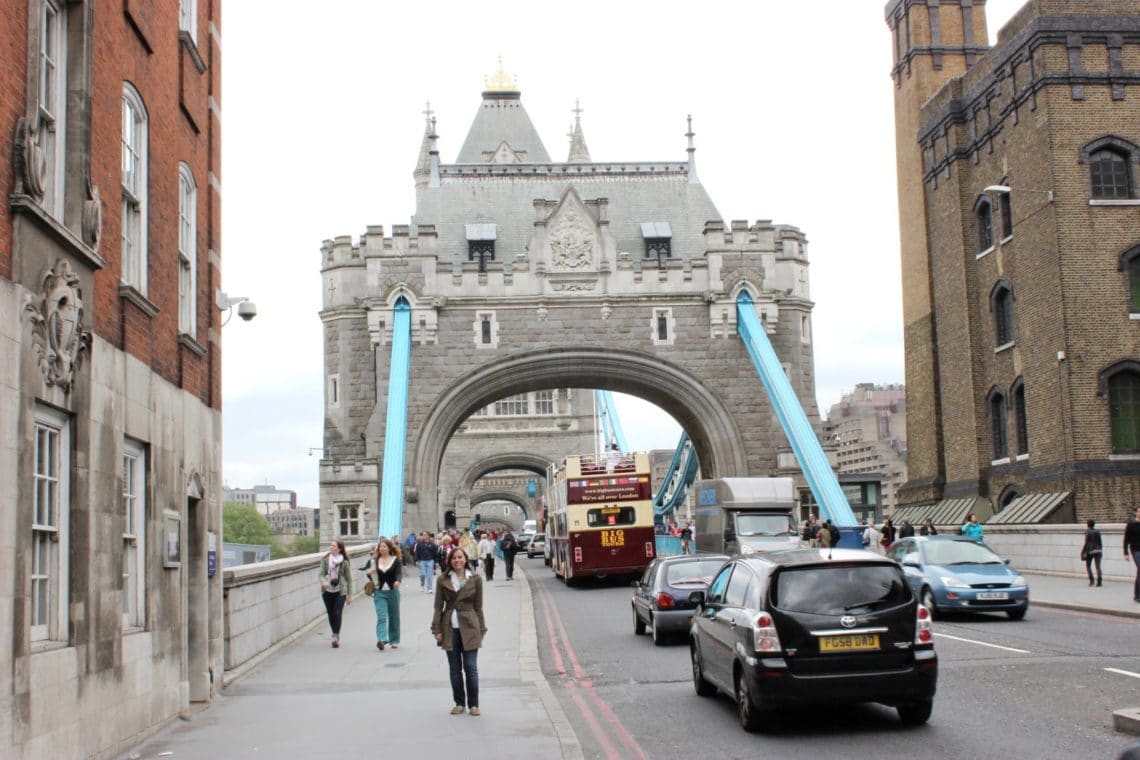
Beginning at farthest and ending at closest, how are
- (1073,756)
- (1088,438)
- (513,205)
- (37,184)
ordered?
(513,205)
(1088,438)
(1073,756)
(37,184)

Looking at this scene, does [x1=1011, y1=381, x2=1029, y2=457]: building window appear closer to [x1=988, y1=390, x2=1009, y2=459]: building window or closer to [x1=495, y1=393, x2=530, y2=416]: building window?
[x1=988, y1=390, x2=1009, y2=459]: building window

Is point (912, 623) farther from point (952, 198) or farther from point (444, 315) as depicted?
point (444, 315)

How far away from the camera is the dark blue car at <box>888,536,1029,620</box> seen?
17922mm

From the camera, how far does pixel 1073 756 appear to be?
8320 mm

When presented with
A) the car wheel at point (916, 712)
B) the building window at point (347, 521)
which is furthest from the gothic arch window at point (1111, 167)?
the building window at point (347, 521)

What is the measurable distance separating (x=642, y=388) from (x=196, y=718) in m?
34.8

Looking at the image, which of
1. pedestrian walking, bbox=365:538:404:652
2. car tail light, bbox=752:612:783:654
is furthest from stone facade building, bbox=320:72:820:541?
car tail light, bbox=752:612:783:654

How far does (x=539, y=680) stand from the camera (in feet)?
43.9

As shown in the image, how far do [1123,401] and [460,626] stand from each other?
22.5 metres

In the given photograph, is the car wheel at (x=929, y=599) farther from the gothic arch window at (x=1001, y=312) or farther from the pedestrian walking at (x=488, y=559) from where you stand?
the gothic arch window at (x=1001, y=312)

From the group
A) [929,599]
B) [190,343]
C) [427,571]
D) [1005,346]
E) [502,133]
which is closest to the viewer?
[190,343]

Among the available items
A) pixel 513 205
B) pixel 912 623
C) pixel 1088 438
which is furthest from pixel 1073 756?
pixel 513 205

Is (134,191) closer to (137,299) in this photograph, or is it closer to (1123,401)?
(137,299)

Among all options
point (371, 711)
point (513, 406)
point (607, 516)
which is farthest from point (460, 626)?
point (513, 406)
